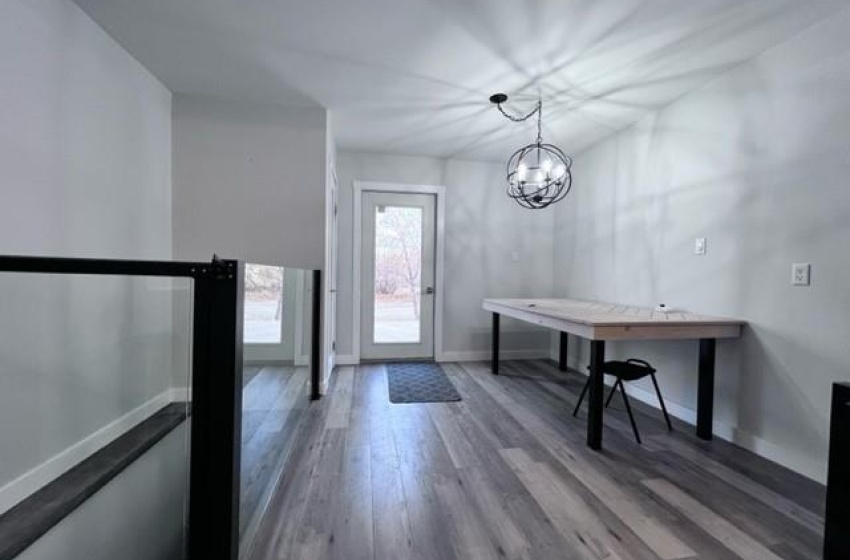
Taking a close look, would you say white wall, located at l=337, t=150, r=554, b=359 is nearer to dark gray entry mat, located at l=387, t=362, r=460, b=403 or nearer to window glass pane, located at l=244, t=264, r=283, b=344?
dark gray entry mat, located at l=387, t=362, r=460, b=403

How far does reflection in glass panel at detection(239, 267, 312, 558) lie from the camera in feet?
4.63

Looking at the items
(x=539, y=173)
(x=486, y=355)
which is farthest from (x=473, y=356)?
(x=539, y=173)

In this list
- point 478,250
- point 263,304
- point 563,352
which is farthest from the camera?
point 478,250

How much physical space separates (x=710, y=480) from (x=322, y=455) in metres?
2.10

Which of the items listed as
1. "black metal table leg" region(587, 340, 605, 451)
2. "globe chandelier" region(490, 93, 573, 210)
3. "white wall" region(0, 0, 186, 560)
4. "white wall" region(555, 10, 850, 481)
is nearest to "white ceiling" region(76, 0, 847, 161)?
"globe chandelier" region(490, 93, 573, 210)

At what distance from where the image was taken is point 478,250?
14.8 ft

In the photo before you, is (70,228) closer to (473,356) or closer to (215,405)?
(215,405)

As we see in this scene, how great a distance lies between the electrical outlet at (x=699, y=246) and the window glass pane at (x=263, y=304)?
9.26ft

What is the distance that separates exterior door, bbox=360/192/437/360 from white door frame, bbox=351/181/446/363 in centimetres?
6

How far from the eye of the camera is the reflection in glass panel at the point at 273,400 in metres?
1.41

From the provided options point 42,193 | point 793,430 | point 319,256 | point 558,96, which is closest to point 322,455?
point 319,256

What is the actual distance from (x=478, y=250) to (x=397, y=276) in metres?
1.01

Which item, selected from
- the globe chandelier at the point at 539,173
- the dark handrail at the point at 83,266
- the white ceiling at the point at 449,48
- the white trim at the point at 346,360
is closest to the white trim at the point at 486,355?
the white trim at the point at 346,360

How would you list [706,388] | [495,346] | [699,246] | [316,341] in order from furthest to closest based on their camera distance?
[495,346] → [316,341] → [699,246] → [706,388]
